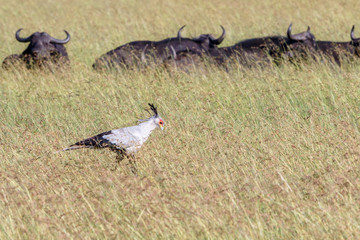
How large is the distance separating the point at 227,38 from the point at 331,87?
7.23 metres

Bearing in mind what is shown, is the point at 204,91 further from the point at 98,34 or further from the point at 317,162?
the point at 98,34

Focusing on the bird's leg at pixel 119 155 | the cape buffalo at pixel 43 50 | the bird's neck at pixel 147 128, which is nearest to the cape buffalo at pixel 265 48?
the cape buffalo at pixel 43 50

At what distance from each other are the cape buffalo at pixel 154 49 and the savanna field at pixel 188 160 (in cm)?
176

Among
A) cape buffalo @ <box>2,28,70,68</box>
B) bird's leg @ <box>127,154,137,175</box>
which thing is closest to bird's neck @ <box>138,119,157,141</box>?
bird's leg @ <box>127,154,137,175</box>

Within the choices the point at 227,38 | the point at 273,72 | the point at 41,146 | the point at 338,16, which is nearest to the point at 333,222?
the point at 41,146

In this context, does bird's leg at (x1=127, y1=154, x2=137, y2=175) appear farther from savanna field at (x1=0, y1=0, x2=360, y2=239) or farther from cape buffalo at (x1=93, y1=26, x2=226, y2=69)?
cape buffalo at (x1=93, y1=26, x2=226, y2=69)

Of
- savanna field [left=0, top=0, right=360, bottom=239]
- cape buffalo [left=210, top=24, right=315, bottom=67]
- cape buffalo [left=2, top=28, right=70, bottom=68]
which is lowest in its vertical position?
cape buffalo [left=210, top=24, right=315, bottom=67]

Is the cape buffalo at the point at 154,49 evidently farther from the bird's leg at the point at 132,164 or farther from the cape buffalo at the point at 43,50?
the bird's leg at the point at 132,164

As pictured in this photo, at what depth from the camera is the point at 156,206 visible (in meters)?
4.08

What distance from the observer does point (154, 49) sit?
42.3 feet

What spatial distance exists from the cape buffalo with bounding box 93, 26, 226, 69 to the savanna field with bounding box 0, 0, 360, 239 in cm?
176

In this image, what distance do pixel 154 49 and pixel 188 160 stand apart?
7.97 m

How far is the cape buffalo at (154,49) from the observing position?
40.7ft

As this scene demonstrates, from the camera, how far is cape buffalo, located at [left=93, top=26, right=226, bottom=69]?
12406mm
